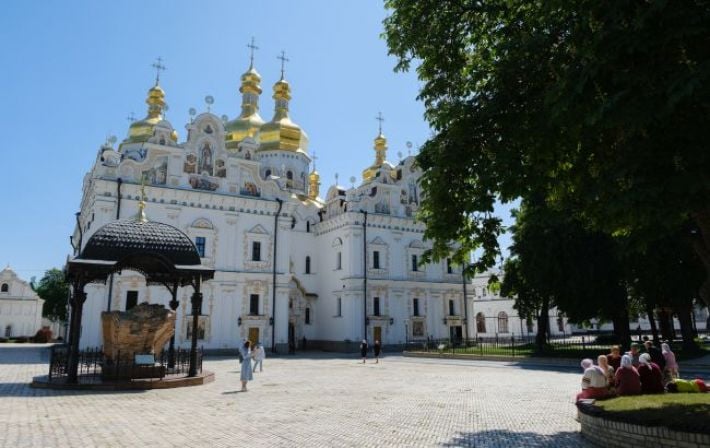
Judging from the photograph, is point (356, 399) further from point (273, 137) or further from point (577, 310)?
point (273, 137)

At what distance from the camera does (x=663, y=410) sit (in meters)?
8.21

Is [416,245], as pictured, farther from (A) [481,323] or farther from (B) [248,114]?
(A) [481,323]

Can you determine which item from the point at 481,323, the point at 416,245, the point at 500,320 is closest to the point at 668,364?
the point at 416,245

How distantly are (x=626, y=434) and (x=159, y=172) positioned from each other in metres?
31.1

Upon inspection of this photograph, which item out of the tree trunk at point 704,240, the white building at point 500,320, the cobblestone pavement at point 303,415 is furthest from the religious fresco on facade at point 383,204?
the tree trunk at point 704,240

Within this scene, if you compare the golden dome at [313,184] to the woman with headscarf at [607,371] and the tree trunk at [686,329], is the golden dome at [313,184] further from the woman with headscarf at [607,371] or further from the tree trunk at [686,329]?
the woman with headscarf at [607,371]

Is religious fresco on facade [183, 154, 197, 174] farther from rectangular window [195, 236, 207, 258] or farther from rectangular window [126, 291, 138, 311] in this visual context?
rectangular window [126, 291, 138, 311]

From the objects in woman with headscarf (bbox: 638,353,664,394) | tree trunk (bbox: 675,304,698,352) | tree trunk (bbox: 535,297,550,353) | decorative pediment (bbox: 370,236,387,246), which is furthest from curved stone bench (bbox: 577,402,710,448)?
decorative pediment (bbox: 370,236,387,246)

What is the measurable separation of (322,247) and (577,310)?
22517 millimetres

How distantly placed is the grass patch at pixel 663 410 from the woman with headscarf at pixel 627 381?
20cm

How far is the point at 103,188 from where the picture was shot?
3122 cm

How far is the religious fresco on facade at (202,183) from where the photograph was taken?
34656 mm

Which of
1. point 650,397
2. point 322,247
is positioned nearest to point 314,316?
point 322,247

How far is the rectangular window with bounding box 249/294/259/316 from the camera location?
3553 cm
